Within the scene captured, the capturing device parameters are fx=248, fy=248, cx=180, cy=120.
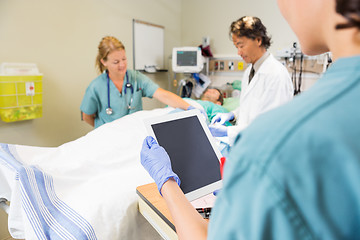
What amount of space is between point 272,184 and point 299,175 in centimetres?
3

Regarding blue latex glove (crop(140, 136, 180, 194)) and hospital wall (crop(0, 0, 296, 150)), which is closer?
blue latex glove (crop(140, 136, 180, 194))

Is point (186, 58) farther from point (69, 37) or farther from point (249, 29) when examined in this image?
point (249, 29)

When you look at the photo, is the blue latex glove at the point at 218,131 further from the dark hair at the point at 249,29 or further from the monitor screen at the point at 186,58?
the monitor screen at the point at 186,58

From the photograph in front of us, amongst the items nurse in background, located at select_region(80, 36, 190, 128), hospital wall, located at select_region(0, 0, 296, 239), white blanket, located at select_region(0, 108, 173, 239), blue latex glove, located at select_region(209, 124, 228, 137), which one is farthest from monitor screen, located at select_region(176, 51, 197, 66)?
white blanket, located at select_region(0, 108, 173, 239)

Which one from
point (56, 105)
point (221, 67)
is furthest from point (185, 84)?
point (56, 105)

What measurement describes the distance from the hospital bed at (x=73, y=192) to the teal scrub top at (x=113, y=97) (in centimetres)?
86

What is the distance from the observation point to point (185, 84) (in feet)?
11.0

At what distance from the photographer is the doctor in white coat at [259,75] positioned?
172 cm

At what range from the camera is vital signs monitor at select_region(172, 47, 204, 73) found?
3133 mm

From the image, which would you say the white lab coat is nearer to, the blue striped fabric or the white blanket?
the white blanket

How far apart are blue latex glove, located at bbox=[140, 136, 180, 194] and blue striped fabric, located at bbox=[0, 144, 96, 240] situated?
13.5 inches

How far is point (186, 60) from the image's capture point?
315 centimetres

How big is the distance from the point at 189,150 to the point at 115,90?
1438 mm

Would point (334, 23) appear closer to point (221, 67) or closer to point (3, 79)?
point (3, 79)
